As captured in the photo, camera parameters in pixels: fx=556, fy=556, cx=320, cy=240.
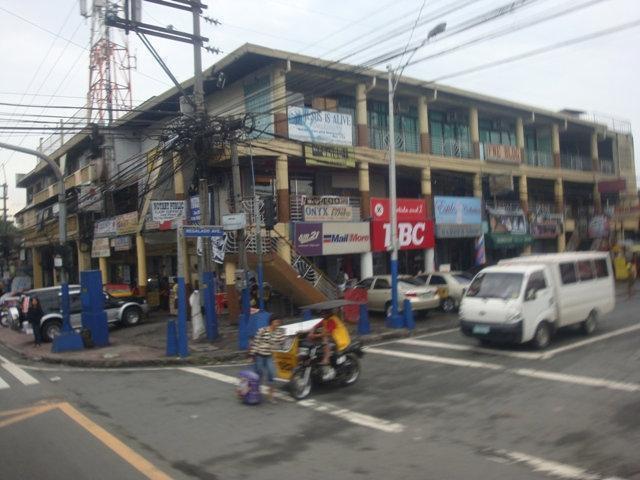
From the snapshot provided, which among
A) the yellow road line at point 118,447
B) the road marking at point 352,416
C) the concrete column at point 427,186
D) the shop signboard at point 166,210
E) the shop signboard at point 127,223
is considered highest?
the concrete column at point 427,186

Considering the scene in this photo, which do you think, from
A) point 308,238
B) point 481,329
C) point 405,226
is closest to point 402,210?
point 405,226

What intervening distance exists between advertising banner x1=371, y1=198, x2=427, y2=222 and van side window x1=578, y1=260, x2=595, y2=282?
9660 mm

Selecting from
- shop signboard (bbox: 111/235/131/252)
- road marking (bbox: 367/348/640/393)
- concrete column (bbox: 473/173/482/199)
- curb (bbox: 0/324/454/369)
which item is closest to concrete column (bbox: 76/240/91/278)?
shop signboard (bbox: 111/235/131/252)

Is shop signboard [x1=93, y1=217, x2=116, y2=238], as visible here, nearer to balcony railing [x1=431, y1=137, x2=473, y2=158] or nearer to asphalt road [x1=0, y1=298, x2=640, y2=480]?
asphalt road [x1=0, y1=298, x2=640, y2=480]

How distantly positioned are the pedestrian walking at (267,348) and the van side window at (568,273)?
7.69 metres

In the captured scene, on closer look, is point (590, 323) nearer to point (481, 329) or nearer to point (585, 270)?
point (585, 270)

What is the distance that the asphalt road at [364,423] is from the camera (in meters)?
5.98

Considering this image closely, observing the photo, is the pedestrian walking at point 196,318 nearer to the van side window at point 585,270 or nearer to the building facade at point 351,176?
the building facade at point 351,176

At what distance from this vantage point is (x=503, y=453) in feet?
20.6

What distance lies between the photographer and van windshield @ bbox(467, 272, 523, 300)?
1262cm

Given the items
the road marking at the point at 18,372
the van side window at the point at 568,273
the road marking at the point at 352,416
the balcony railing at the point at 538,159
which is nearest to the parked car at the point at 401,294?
the van side window at the point at 568,273

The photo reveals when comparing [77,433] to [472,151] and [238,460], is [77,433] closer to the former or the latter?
[238,460]

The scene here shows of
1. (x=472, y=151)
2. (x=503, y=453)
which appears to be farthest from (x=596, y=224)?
(x=503, y=453)

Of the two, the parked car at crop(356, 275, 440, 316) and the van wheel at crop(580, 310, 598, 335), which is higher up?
the parked car at crop(356, 275, 440, 316)
